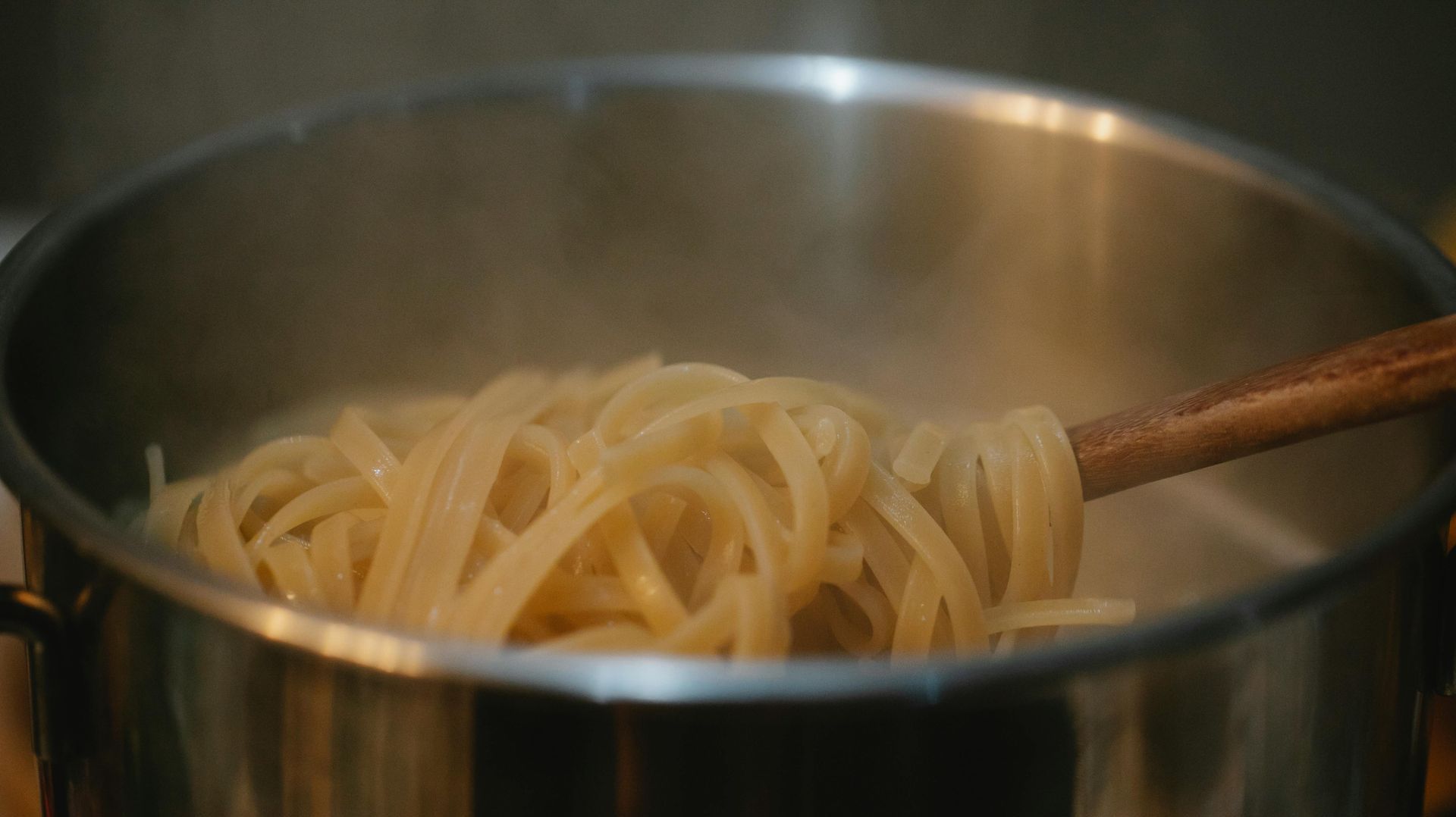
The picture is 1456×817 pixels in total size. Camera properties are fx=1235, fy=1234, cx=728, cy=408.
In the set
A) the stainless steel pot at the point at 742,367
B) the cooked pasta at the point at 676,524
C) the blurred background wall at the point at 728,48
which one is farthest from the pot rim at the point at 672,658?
the blurred background wall at the point at 728,48

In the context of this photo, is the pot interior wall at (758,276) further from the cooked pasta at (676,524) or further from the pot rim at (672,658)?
the cooked pasta at (676,524)

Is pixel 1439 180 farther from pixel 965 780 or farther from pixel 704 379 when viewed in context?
pixel 965 780

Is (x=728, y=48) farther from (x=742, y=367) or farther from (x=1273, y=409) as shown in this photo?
(x=1273, y=409)

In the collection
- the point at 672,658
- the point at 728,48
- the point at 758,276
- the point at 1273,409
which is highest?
the point at 728,48

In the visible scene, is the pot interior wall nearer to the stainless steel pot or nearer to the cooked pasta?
the stainless steel pot

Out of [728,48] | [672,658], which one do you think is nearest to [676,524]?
[672,658]

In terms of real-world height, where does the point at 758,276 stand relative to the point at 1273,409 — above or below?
above

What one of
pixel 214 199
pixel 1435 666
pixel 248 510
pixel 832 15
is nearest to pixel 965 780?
pixel 1435 666

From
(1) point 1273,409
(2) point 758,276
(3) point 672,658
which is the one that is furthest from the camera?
(2) point 758,276
